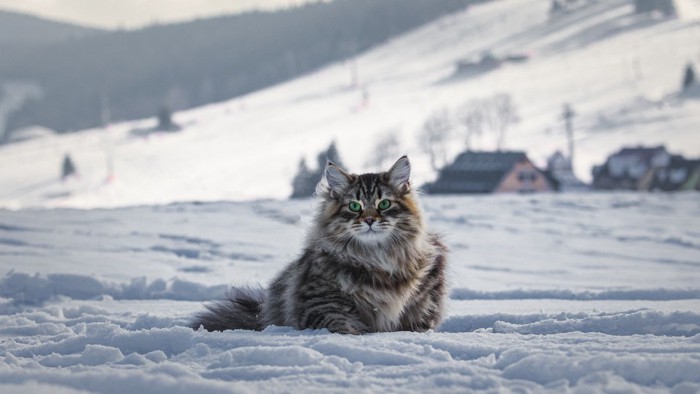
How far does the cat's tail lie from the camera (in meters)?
4.52

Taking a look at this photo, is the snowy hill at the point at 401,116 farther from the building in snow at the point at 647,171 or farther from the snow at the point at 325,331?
the building in snow at the point at 647,171

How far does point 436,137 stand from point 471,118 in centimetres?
717

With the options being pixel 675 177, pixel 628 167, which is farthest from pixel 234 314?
pixel 628 167

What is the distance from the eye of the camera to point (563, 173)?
1389 inches

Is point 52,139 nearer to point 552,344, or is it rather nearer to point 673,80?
point 673,80

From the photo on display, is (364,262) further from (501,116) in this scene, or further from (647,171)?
(501,116)

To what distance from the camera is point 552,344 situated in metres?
3.36

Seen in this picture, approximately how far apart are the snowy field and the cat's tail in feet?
0.83

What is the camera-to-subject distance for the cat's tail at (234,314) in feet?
14.8

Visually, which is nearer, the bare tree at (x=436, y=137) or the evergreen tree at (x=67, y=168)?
the bare tree at (x=436, y=137)

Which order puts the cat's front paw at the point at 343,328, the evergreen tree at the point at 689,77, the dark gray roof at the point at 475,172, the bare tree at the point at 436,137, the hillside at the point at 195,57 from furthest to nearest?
the hillside at the point at 195,57 < the evergreen tree at the point at 689,77 < the bare tree at the point at 436,137 < the dark gray roof at the point at 475,172 < the cat's front paw at the point at 343,328

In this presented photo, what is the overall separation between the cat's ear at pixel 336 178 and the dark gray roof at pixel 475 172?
83.4ft

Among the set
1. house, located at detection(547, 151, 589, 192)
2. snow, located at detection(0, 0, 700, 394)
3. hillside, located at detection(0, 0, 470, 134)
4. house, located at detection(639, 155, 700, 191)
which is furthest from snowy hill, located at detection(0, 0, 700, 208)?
hillside, located at detection(0, 0, 470, 134)

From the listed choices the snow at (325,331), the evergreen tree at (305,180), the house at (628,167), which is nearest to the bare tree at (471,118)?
the snow at (325,331)
